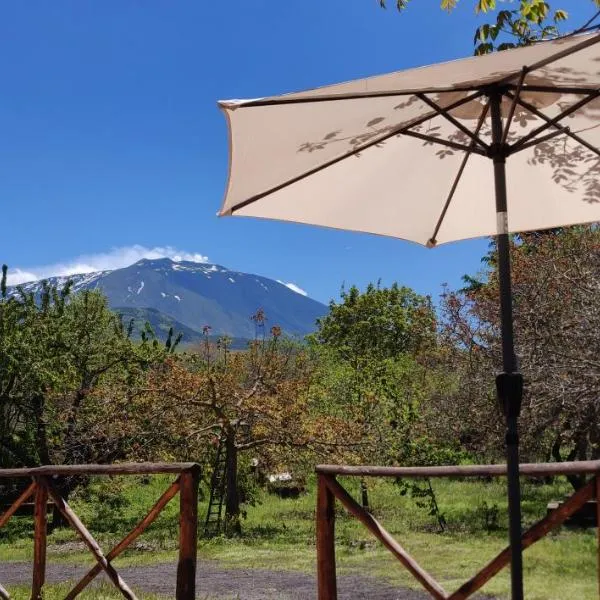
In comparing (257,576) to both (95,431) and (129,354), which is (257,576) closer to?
(95,431)

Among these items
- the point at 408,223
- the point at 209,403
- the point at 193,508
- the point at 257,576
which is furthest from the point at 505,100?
the point at 209,403

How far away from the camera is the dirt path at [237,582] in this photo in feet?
19.6

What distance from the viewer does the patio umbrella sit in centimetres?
236

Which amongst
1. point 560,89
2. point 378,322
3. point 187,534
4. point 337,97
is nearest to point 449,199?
point 560,89

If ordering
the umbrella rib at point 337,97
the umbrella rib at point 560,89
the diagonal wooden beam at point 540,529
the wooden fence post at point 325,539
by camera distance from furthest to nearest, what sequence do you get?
1. the wooden fence post at point 325,539
2. the diagonal wooden beam at point 540,529
3. the umbrella rib at point 560,89
4. the umbrella rib at point 337,97

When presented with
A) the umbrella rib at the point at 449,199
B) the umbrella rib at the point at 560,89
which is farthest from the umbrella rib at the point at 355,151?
the umbrella rib at the point at 449,199

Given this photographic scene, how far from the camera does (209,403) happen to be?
12883 mm

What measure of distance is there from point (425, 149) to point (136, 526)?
2942 millimetres

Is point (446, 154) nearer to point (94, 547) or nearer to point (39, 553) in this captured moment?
point (94, 547)

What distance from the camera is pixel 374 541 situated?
31.1 feet

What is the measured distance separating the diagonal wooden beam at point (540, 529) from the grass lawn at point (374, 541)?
1.59 feet

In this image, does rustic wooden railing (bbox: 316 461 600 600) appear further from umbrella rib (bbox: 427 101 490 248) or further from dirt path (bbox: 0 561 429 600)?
dirt path (bbox: 0 561 429 600)

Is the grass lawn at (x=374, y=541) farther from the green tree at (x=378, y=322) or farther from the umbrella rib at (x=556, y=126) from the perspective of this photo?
the green tree at (x=378, y=322)

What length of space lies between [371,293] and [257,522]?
20.3m
